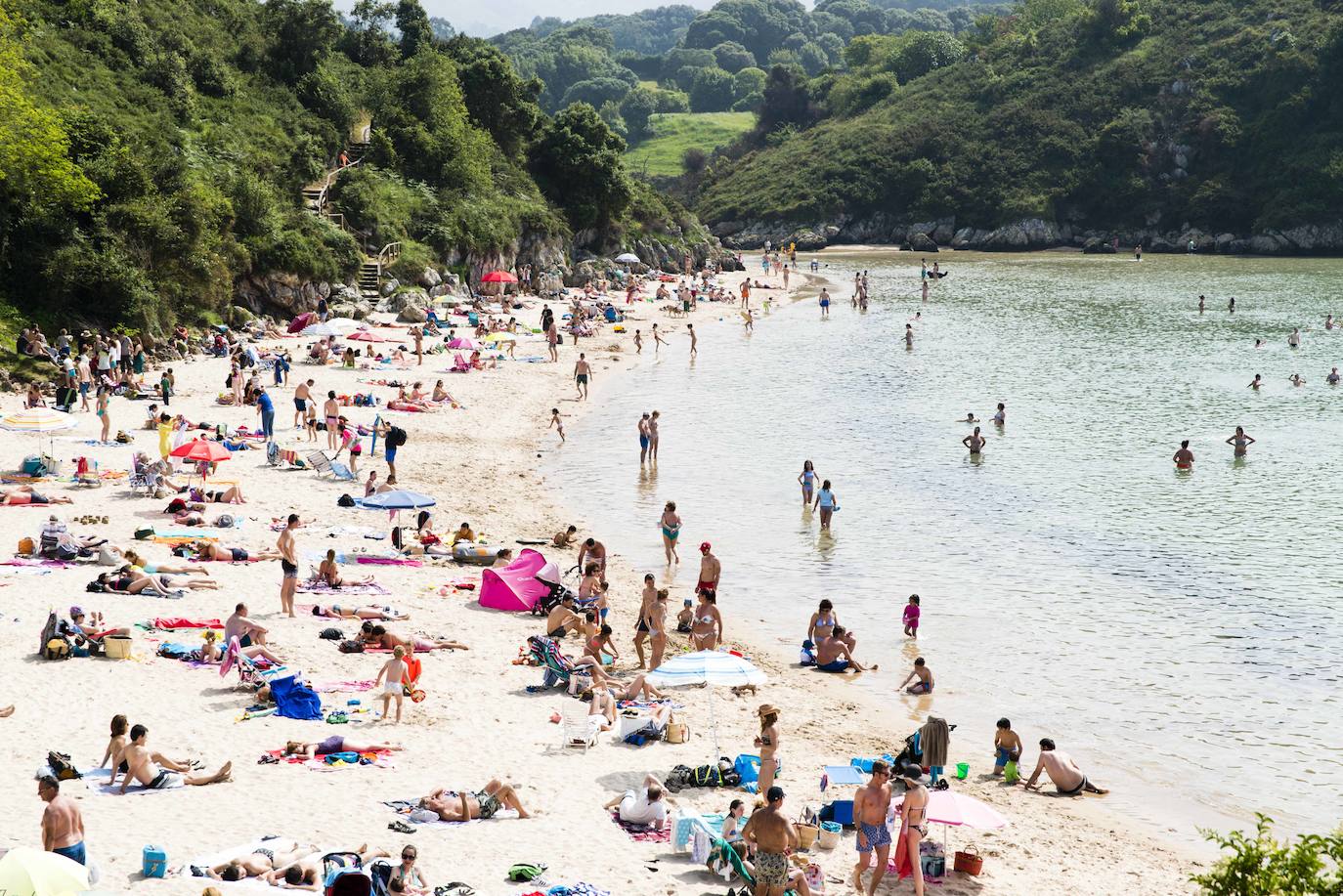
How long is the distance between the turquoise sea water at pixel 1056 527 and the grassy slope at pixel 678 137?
A: 96.5 meters

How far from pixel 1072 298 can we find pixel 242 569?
2198 inches

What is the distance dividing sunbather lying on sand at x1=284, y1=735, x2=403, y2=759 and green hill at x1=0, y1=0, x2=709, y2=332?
74.5ft

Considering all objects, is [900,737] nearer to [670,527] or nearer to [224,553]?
[670,527]

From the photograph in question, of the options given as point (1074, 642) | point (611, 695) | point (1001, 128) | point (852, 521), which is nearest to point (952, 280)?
point (1001, 128)

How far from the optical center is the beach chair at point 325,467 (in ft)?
75.7

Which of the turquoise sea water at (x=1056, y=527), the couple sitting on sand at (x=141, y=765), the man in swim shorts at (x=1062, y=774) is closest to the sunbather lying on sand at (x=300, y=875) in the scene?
Result: the couple sitting on sand at (x=141, y=765)

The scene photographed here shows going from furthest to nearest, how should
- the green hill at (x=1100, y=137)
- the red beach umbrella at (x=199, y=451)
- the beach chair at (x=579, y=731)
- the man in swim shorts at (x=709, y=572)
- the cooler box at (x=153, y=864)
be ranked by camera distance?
the green hill at (x=1100, y=137)
the red beach umbrella at (x=199, y=451)
the man in swim shorts at (x=709, y=572)
the beach chair at (x=579, y=731)
the cooler box at (x=153, y=864)

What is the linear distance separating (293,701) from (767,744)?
5182 millimetres

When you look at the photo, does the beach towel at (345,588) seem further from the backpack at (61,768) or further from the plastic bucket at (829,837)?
the plastic bucket at (829,837)

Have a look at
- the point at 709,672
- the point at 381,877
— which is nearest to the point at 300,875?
the point at 381,877

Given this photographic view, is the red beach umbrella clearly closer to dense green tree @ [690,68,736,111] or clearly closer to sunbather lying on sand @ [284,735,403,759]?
sunbather lying on sand @ [284,735,403,759]

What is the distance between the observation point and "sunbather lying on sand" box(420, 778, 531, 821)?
35.3 ft

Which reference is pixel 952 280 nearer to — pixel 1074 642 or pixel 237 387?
pixel 237 387

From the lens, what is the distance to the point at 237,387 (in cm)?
2805
